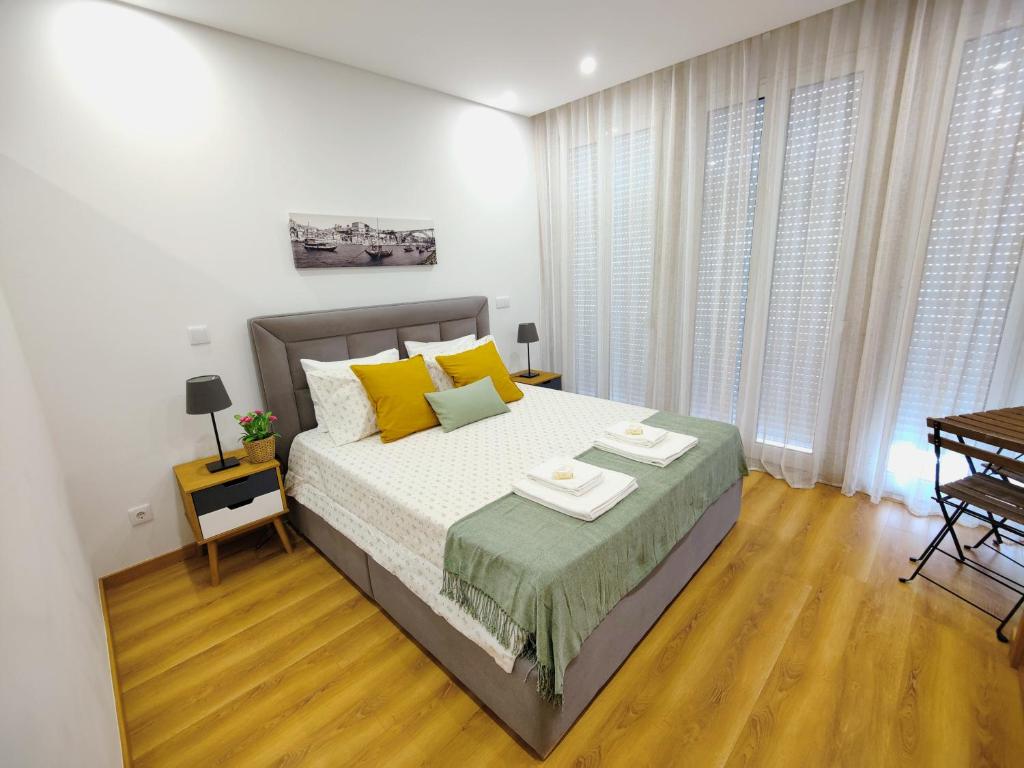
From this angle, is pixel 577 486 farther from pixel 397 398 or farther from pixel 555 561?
pixel 397 398

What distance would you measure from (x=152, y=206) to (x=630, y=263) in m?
3.14

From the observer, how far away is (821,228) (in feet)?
8.99

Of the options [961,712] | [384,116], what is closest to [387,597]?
[961,712]

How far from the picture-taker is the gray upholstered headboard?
8.55ft

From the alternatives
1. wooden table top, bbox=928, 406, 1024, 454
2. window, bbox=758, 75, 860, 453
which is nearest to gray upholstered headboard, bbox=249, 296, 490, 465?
window, bbox=758, 75, 860, 453

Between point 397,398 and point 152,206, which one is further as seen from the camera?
point 397,398

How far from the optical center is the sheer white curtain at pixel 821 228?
2260mm

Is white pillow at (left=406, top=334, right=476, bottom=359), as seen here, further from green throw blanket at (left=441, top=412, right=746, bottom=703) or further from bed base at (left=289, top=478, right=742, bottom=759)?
green throw blanket at (left=441, top=412, right=746, bottom=703)

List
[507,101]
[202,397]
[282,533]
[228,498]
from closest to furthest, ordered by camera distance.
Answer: [202,397] → [228,498] → [282,533] → [507,101]

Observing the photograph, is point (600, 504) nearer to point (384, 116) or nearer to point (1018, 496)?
point (1018, 496)

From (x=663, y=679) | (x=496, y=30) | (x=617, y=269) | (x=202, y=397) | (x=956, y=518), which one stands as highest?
(x=496, y=30)

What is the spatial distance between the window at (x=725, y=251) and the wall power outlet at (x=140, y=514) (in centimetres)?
367

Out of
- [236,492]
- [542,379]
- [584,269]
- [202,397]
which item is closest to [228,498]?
[236,492]

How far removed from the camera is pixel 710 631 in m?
1.93
